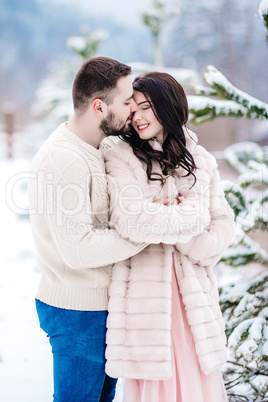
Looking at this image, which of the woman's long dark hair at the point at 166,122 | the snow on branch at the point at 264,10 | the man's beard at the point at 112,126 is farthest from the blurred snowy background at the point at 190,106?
the man's beard at the point at 112,126

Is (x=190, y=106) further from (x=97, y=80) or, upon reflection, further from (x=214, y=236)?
(x=214, y=236)

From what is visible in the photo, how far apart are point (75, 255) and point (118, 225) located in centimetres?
20

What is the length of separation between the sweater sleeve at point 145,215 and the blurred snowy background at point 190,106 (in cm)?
76

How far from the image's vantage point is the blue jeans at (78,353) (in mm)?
1677

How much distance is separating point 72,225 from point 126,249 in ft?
0.75

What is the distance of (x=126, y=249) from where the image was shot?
5.38 feet

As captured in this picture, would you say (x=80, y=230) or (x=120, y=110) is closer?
(x=80, y=230)

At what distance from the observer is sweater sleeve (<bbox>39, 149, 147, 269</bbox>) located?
1566 mm

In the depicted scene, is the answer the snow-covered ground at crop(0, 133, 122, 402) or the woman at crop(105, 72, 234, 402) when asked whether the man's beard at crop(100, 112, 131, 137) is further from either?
the snow-covered ground at crop(0, 133, 122, 402)

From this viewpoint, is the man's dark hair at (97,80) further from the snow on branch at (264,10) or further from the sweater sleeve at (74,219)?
the snow on branch at (264,10)

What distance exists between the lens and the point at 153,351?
5.39 ft

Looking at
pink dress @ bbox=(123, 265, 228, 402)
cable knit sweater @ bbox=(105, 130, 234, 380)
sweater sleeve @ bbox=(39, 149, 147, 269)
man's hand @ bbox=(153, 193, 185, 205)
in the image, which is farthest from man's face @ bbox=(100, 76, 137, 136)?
pink dress @ bbox=(123, 265, 228, 402)

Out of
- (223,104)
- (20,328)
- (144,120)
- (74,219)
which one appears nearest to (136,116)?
(144,120)

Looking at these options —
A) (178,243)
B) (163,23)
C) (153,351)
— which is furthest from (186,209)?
(163,23)
